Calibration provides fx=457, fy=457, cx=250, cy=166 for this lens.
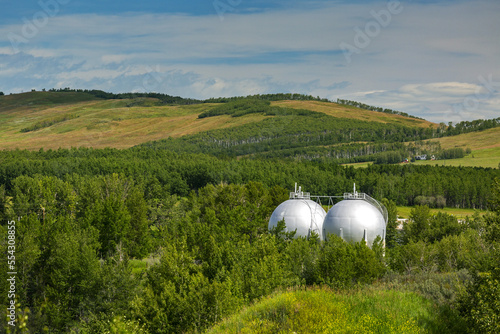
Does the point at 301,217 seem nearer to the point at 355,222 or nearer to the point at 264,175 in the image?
the point at 355,222

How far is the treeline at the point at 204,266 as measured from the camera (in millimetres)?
25141

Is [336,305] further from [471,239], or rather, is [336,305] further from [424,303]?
[471,239]

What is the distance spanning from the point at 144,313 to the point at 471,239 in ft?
162

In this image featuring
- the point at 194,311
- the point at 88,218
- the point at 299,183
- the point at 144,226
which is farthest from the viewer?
the point at 299,183

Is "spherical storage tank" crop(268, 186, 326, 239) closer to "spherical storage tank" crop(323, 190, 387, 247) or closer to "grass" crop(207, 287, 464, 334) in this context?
"spherical storage tank" crop(323, 190, 387, 247)

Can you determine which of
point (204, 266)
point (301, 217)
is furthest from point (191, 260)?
point (301, 217)

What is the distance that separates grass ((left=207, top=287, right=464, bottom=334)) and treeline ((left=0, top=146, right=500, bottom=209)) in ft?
349

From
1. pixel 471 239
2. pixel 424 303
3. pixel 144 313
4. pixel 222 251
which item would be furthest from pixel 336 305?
pixel 471 239

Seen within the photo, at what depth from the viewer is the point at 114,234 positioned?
7469cm

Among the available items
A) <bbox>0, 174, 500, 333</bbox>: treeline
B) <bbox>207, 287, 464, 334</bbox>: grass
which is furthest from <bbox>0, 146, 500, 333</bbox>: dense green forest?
<bbox>207, 287, 464, 334</bbox>: grass

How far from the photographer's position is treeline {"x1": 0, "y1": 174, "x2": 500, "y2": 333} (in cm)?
2514

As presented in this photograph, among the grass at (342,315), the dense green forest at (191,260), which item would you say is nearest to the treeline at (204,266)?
the dense green forest at (191,260)

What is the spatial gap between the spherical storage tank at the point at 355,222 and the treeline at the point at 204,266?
1555mm

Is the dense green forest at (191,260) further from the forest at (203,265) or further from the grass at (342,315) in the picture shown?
the grass at (342,315)
